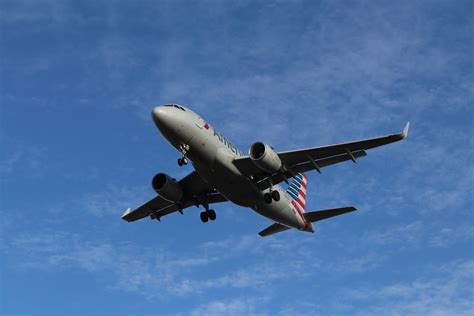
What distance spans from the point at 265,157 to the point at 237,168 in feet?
6.46

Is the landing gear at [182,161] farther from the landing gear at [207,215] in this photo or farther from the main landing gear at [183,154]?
the landing gear at [207,215]

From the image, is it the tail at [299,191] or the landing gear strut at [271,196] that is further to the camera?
the tail at [299,191]

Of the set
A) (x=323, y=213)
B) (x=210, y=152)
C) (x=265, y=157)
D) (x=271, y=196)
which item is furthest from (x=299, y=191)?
(x=210, y=152)

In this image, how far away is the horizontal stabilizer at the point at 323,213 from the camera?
40.9m

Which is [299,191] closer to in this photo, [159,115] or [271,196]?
[271,196]

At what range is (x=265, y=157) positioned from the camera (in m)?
35.3

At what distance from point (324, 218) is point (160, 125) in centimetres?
1412

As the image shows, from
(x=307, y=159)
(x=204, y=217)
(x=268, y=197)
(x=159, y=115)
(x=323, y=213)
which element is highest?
(x=159, y=115)

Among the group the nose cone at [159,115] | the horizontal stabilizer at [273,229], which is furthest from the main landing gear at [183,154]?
the horizontal stabilizer at [273,229]

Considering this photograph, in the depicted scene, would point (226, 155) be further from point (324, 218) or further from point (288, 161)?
point (324, 218)

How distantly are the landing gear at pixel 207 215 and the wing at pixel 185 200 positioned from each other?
0.71 m

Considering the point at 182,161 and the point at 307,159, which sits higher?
the point at 307,159

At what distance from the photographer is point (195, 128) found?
114 feet

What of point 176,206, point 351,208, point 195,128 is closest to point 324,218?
point 351,208
